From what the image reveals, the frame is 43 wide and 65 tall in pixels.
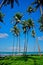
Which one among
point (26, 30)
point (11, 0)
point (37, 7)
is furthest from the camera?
→ point (26, 30)

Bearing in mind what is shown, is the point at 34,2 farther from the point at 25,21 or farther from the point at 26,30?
the point at 26,30

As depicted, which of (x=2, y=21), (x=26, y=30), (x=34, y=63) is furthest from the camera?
(x=26, y=30)

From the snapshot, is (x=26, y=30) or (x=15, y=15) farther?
(x=26, y=30)

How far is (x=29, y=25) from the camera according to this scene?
68812mm

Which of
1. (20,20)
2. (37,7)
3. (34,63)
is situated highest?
(20,20)

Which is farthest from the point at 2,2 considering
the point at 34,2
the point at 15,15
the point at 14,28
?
the point at 14,28

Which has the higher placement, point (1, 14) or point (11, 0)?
point (1, 14)

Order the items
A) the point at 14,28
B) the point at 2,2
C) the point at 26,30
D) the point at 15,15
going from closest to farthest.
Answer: the point at 2,2
the point at 15,15
the point at 26,30
the point at 14,28

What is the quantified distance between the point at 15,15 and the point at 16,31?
1985cm

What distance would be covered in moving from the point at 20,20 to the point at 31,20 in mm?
3448

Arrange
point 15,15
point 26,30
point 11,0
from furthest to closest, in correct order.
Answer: point 26,30, point 15,15, point 11,0

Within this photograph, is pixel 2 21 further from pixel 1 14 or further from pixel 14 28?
pixel 14 28

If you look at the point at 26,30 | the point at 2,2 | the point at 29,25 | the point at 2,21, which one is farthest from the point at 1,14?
the point at 2,2

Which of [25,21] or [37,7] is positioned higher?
[25,21]
